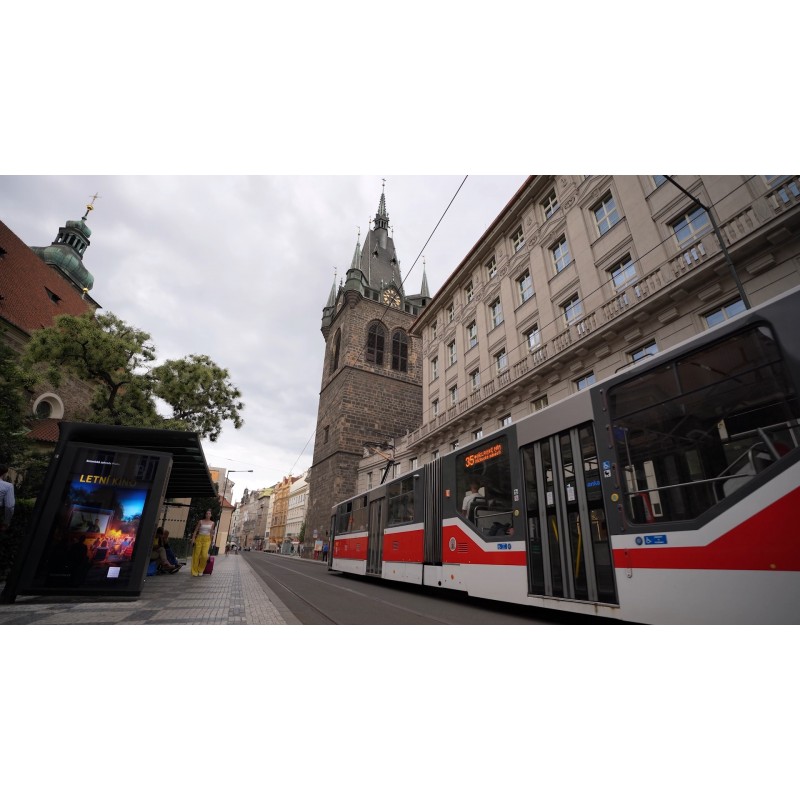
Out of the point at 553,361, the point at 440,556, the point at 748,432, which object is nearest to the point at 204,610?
the point at 440,556

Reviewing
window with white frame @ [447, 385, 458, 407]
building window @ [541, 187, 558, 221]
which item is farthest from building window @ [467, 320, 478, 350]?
building window @ [541, 187, 558, 221]

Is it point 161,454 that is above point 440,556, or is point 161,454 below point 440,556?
above

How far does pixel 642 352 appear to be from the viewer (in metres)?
13.1

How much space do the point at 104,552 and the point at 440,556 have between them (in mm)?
6313

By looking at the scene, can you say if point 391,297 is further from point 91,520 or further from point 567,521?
point 567,521

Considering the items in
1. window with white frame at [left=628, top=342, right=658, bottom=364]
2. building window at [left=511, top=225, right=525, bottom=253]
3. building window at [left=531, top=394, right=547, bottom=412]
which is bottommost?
building window at [left=531, top=394, right=547, bottom=412]

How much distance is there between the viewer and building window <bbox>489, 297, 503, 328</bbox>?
21.4 meters

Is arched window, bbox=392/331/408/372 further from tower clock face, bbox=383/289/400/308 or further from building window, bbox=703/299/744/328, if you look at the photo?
building window, bbox=703/299/744/328

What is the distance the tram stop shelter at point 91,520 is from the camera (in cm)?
585

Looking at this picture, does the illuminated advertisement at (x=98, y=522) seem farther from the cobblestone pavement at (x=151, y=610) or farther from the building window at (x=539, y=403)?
the building window at (x=539, y=403)

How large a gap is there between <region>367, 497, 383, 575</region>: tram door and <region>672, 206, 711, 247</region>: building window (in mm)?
12705

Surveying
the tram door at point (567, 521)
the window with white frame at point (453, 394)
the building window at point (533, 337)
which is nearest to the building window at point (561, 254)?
the building window at point (533, 337)

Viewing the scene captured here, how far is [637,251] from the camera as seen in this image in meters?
13.9
